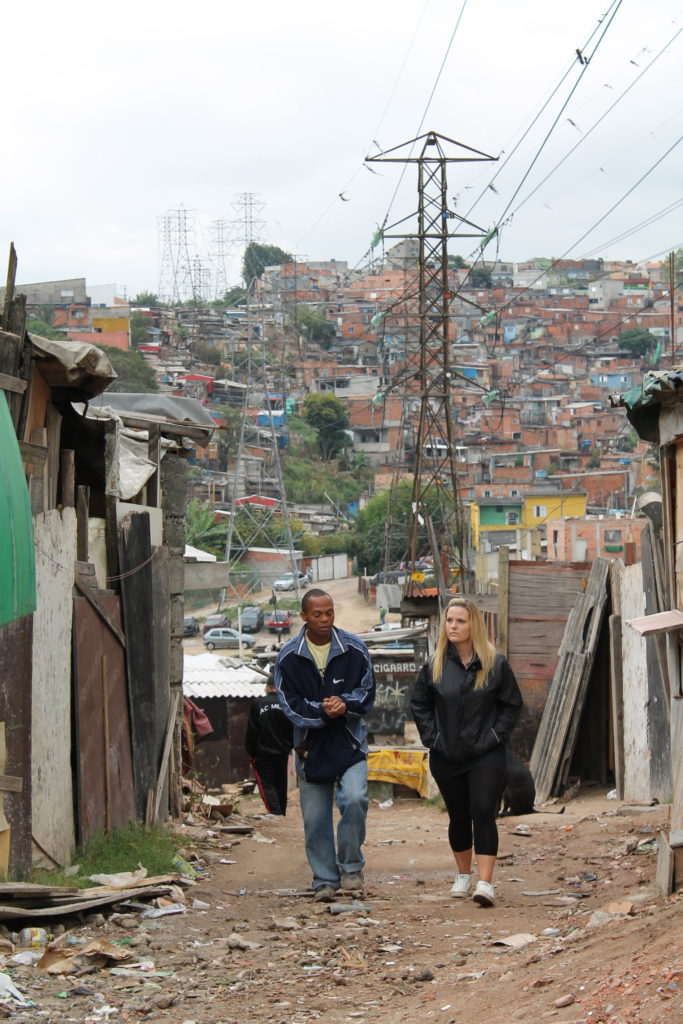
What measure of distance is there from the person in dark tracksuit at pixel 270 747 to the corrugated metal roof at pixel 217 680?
12181 millimetres

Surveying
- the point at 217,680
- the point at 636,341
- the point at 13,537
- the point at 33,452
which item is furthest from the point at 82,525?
the point at 636,341

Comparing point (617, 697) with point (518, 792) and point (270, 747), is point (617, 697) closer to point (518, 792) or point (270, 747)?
point (518, 792)

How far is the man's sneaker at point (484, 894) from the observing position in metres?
6.38

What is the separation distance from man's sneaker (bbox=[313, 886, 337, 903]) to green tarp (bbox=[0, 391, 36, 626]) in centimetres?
294

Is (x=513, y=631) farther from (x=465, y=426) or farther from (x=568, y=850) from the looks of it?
(x=465, y=426)

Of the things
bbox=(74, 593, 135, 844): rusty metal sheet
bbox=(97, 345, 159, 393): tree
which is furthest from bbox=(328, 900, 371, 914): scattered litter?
bbox=(97, 345, 159, 393): tree

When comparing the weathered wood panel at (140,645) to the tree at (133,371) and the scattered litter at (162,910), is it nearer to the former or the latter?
the scattered litter at (162,910)

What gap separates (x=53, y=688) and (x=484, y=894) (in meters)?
2.75

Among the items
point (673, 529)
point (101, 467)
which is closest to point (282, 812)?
point (101, 467)

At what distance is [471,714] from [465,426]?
102441 millimetres

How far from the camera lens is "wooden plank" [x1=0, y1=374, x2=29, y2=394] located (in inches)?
258

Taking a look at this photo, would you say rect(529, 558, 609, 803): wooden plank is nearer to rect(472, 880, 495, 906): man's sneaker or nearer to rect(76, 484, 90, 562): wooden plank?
rect(76, 484, 90, 562): wooden plank

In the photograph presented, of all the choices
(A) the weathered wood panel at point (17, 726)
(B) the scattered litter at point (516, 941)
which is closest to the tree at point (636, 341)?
(A) the weathered wood panel at point (17, 726)

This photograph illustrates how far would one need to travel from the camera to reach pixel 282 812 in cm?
845
